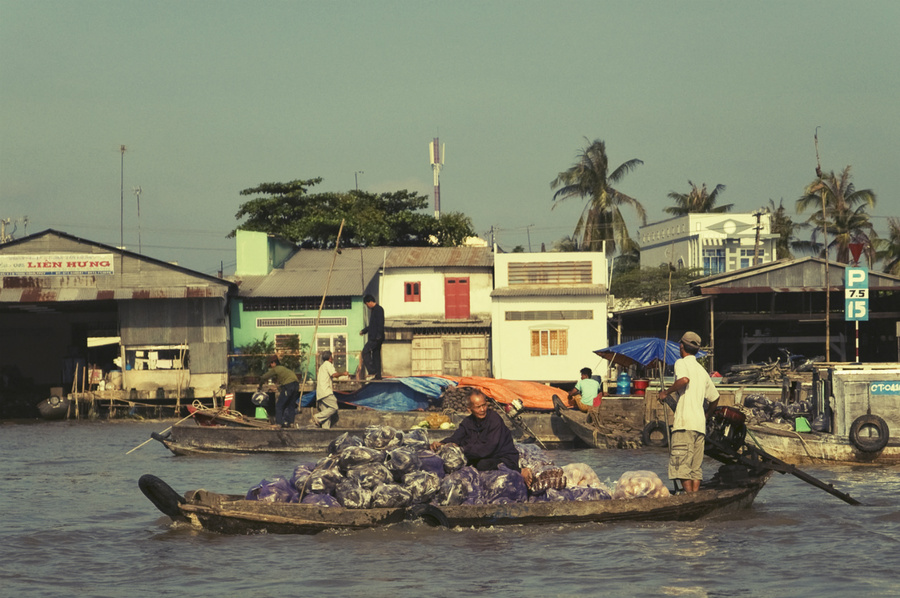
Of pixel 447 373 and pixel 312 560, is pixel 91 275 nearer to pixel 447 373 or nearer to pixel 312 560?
pixel 447 373

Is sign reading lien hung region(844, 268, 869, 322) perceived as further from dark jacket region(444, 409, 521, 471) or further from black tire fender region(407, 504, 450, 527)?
black tire fender region(407, 504, 450, 527)

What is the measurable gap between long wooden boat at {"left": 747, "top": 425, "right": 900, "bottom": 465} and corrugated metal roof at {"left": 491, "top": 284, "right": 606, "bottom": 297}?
17.8m

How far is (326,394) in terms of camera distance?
20109 millimetres

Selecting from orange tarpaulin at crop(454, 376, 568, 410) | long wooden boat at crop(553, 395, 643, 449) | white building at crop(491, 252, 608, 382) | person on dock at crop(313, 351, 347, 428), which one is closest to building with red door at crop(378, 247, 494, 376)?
white building at crop(491, 252, 608, 382)

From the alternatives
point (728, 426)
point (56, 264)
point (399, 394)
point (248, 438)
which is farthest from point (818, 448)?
point (56, 264)

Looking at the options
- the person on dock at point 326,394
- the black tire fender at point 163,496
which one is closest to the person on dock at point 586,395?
the person on dock at point 326,394

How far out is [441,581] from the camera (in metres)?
9.22

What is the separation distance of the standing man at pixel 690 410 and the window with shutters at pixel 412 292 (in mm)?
27505

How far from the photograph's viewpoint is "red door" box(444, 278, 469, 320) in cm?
3862

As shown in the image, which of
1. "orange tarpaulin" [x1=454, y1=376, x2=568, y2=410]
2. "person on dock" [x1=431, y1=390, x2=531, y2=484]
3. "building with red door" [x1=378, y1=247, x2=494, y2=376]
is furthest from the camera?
"building with red door" [x1=378, y1=247, x2=494, y2=376]

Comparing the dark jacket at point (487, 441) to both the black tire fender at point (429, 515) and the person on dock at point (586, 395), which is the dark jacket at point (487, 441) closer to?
the black tire fender at point (429, 515)

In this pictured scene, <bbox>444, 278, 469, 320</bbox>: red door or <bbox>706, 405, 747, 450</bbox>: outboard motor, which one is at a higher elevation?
<bbox>444, 278, 469, 320</bbox>: red door

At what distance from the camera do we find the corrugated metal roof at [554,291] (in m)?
35.8

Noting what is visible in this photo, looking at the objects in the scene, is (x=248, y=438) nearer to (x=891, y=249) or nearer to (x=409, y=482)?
(x=409, y=482)
